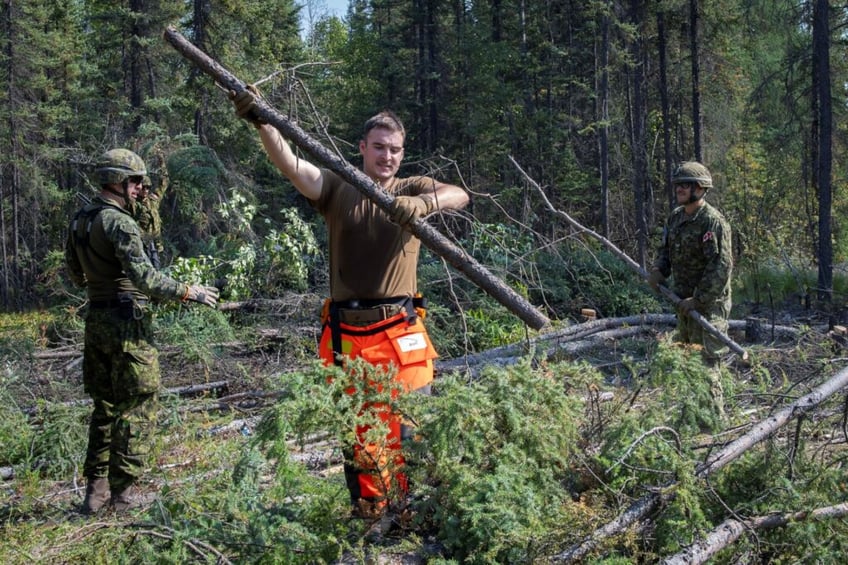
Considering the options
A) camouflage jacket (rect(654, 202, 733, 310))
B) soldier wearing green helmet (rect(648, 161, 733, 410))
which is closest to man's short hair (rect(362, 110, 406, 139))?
soldier wearing green helmet (rect(648, 161, 733, 410))

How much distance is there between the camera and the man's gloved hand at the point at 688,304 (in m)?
5.73

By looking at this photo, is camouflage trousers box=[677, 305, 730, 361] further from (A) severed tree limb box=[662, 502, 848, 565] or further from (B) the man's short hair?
(B) the man's short hair

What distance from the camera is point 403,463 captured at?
3.32m

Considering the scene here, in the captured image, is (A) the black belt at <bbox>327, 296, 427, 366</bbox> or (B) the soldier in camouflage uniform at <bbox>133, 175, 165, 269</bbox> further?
(B) the soldier in camouflage uniform at <bbox>133, 175, 165, 269</bbox>

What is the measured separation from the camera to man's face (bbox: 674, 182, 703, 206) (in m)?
5.72

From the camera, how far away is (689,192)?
18.8 ft

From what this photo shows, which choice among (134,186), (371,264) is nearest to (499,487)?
(371,264)

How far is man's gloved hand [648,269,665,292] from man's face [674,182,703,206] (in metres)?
0.67

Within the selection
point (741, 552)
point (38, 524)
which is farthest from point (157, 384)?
point (741, 552)

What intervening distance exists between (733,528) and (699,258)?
320cm

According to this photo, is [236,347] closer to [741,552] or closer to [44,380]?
[44,380]

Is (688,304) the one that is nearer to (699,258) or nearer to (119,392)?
Answer: (699,258)

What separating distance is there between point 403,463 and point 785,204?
69.5 feet

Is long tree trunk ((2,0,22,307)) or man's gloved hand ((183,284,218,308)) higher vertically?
long tree trunk ((2,0,22,307))
